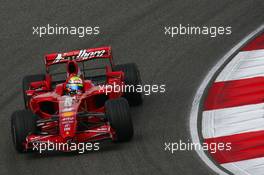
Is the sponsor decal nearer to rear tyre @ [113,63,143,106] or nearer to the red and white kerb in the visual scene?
rear tyre @ [113,63,143,106]

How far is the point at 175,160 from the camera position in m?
14.7

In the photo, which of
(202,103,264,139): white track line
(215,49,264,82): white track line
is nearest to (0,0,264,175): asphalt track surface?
(202,103,264,139): white track line

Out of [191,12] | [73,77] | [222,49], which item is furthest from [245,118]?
[191,12]

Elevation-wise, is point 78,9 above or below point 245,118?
above

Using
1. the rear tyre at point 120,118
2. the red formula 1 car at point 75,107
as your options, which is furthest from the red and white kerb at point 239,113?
the red formula 1 car at point 75,107

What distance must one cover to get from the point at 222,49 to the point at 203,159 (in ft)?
18.5

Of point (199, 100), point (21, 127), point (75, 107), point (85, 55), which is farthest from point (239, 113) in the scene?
point (21, 127)

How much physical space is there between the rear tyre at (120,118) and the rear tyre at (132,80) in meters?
1.89

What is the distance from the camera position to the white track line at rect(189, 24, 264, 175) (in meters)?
14.5

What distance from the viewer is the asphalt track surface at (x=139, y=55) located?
14875 millimetres

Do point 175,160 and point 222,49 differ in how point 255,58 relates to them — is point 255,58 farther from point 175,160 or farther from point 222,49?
point 175,160

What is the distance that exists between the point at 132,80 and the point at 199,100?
A: 1.19 metres

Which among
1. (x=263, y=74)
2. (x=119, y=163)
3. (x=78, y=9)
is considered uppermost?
(x=78, y=9)

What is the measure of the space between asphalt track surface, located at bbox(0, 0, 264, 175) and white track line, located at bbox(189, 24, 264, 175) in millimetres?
113
